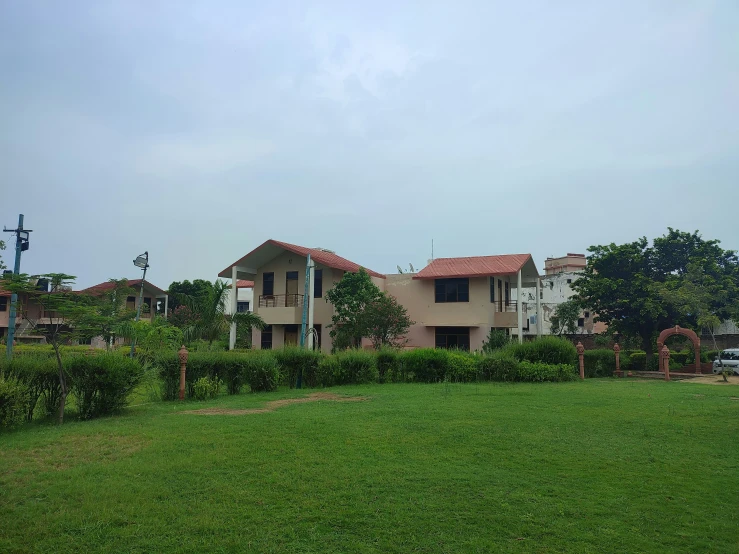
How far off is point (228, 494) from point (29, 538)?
5.97ft

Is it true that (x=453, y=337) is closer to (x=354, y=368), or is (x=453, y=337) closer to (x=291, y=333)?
(x=291, y=333)

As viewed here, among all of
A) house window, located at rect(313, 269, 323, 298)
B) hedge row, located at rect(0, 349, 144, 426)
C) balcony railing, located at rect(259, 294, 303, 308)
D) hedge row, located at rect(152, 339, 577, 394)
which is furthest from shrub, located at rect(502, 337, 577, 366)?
hedge row, located at rect(0, 349, 144, 426)

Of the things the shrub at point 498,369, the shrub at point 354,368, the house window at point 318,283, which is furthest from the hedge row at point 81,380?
the house window at point 318,283

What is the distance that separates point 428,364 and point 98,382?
1085 centimetres

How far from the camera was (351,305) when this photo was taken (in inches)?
1039

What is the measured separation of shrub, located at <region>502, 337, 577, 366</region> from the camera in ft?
66.7

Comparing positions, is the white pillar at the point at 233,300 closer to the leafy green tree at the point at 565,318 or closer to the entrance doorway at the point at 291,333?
the entrance doorway at the point at 291,333

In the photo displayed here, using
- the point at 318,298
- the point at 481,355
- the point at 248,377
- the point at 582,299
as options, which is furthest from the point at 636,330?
the point at 248,377

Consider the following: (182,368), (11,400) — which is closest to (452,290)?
(182,368)

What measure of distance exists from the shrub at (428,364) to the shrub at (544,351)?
297 centimetres

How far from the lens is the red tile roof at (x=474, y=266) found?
28.0m

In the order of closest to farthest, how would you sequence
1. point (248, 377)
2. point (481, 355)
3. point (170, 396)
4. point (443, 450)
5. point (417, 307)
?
1. point (443, 450)
2. point (170, 396)
3. point (248, 377)
4. point (481, 355)
5. point (417, 307)

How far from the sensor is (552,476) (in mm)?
6469

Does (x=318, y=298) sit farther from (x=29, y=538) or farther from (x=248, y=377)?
(x=29, y=538)
